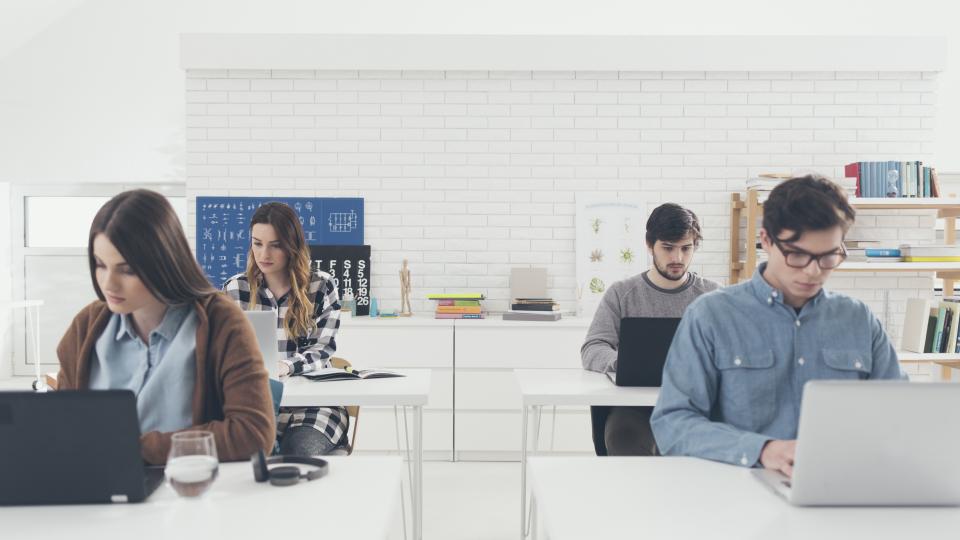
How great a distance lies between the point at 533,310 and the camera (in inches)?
183

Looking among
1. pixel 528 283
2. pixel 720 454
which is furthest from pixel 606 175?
pixel 720 454

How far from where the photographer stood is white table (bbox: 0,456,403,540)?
1.28 meters

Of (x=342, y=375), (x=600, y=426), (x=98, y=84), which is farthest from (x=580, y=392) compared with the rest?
(x=98, y=84)

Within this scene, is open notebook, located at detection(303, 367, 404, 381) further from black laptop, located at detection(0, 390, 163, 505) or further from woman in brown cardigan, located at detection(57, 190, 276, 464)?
black laptop, located at detection(0, 390, 163, 505)

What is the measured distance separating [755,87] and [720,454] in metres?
3.69

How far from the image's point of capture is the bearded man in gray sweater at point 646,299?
9.50 ft

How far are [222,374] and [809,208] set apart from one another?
4.37 ft

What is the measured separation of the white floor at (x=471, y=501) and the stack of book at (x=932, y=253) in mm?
2568

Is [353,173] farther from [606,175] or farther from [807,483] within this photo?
[807,483]

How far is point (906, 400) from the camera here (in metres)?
1.30

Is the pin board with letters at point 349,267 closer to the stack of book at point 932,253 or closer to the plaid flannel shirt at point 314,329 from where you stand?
the plaid flannel shirt at point 314,329

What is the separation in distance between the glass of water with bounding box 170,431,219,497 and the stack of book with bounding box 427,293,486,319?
3274 mm

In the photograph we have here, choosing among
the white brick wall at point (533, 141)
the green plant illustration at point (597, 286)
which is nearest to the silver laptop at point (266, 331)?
the white brick wall at point (533, 141)

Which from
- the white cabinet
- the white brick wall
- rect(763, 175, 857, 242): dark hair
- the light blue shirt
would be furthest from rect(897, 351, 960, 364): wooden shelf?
the light blue shirt
